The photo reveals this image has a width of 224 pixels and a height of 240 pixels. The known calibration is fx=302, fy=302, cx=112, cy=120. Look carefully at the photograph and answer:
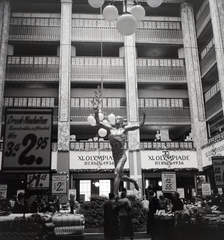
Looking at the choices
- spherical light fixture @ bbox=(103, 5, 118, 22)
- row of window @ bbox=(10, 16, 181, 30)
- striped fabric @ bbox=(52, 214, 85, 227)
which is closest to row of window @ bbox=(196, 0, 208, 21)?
row of window @ bbox=(10, 16, 181, 30)

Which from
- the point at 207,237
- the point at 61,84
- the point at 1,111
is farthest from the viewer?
the point at 61,84

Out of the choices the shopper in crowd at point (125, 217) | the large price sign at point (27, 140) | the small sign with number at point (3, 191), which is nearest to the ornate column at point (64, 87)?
the small sign with number at point (3, 191)

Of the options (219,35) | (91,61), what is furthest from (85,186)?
(219,35)

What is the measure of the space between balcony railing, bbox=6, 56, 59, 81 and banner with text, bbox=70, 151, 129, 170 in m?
5.06

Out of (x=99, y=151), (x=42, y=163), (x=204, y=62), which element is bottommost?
(x=42, y=163)

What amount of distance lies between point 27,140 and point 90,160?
46.2 feet

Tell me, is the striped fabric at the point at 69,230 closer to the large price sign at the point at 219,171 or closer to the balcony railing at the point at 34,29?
the large price sign at the point at 219,171

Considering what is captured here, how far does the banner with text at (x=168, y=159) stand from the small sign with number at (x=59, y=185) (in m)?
10.2

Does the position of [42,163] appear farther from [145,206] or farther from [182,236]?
[145,206]

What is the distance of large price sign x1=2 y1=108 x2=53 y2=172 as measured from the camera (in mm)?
3869

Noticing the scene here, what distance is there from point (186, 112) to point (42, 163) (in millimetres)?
16663

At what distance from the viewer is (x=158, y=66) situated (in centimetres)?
1995

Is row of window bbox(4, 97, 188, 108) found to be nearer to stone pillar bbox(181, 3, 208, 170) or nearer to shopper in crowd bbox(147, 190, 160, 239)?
stone pillar bbox(181, 3, 208, 170)

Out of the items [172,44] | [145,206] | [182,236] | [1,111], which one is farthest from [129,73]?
[182,236]
